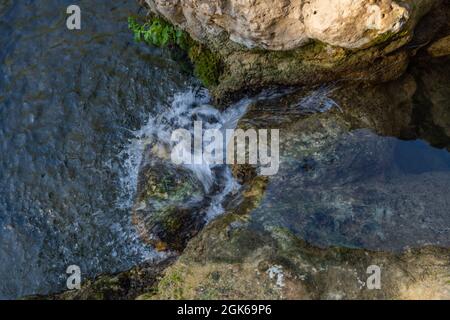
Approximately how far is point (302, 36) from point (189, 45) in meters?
1.76

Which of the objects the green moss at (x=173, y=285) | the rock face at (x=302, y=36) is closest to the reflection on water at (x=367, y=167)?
the rock face at (x=302, y=36)

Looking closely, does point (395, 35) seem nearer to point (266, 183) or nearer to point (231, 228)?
point (266, 183)

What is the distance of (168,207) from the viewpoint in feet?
18.3

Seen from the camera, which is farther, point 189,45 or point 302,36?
point 189,45

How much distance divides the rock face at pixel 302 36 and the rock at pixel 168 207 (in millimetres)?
1296

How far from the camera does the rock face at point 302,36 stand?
4570mm

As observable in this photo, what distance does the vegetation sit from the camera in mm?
6051

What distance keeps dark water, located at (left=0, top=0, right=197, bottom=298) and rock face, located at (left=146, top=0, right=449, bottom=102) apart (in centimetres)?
117

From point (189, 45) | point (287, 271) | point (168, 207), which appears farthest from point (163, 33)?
point (287, 271)

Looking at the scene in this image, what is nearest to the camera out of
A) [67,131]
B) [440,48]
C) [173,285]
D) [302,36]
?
[173,285]

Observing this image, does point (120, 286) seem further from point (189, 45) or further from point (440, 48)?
point (440, 48)

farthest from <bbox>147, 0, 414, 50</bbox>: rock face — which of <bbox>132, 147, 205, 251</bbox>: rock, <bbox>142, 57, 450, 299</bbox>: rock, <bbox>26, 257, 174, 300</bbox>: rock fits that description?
<bbox>26, 257, 174, 300</bbox>: rock

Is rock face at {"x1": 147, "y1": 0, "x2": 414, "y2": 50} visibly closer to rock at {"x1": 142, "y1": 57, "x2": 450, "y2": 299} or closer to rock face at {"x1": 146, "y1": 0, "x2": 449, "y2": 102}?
rock face at {"x1": 146, "y1": 0, "x2": 449, "y2": 102}

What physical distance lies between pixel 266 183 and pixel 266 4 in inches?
74.3
